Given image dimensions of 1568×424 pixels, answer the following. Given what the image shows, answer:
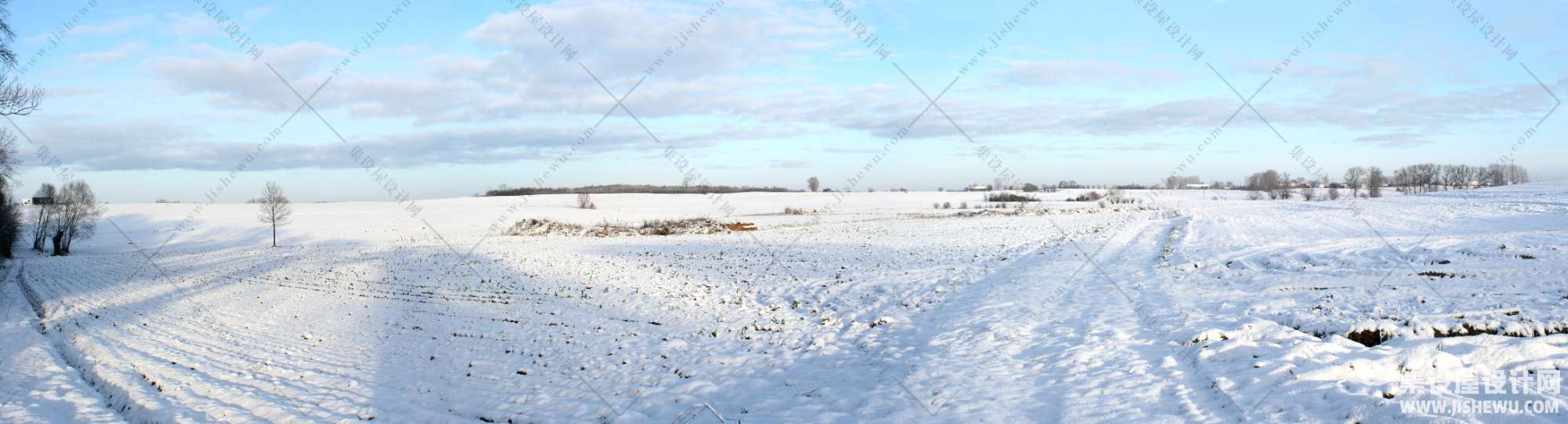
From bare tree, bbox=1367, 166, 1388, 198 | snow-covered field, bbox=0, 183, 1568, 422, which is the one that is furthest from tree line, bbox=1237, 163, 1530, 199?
snow-covered field, bbox=0, 183, 1568, 422

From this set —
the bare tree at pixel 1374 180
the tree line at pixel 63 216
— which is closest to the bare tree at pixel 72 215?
the tree line at pixel 63 216

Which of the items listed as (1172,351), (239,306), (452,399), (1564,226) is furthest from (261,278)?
(1564,226)

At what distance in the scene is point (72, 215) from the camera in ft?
163

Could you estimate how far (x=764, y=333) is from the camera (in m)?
11.3

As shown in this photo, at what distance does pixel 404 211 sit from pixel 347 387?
68.2 metres

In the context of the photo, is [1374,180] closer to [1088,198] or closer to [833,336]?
[1088,198]

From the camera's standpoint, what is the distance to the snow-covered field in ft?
22.5

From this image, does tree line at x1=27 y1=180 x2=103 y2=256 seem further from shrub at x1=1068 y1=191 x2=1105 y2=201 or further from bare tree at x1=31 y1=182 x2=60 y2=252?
shrub at x1=1068 y1=191 x2=1105 y2=201

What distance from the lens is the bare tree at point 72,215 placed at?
1923 inches

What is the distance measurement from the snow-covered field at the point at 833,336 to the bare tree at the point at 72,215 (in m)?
35.0

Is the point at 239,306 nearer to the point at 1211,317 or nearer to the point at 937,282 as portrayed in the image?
the point at 937,282

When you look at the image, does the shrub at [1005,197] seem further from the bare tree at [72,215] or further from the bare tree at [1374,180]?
the bare tree at [72,215]

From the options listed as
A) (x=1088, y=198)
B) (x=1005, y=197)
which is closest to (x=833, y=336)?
(x=1005, y=197)

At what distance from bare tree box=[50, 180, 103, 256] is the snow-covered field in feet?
115
